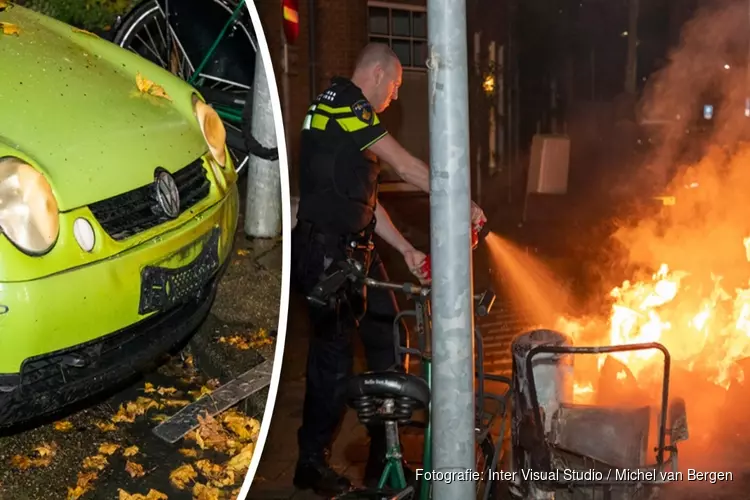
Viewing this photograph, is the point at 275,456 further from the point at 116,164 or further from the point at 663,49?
the point at 663,49

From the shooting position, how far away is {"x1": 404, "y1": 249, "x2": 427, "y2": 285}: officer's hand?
427 cm

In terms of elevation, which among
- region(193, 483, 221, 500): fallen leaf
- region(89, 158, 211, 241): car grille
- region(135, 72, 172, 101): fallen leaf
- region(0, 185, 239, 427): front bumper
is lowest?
region(193, 483, 221, 500): fallen leaf

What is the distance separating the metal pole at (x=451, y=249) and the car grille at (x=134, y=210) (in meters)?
1.36

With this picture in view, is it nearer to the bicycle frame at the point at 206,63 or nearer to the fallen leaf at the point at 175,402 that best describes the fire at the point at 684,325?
the fallen leaf at the point at 175,402

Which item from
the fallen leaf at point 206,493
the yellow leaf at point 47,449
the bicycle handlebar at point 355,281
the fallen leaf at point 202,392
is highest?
the bicycle handlebar at point 355,281

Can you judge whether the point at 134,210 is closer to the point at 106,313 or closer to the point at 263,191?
the point at 106,313

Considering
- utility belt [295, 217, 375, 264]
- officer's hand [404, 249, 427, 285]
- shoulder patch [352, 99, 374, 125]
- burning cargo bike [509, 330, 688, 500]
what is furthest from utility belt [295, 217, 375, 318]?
burning cargo bike [509, 330, 688, 500]

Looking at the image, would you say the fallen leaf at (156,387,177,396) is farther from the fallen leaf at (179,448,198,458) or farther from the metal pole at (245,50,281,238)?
the metal pole at (245,50,281,238)

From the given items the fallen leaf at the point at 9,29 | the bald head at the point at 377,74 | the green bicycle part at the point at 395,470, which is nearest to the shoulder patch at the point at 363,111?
the bald head at the point at 377,74

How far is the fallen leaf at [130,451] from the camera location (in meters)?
2.47

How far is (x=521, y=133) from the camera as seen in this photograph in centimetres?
1933

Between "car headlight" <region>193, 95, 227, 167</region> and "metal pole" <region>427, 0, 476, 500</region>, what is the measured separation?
1.22 meters

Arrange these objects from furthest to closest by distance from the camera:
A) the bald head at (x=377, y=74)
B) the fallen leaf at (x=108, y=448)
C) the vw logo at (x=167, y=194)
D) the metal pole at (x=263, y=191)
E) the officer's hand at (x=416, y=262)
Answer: the bald head at (x=377, y=74)
the officer's hand at (x=416, y=262)
the fallen leaf at (x=108, y=448)
the metal pole at (x=263, y=191)
the vw logo at (x=167, y=194)

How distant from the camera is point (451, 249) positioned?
10.5ft
